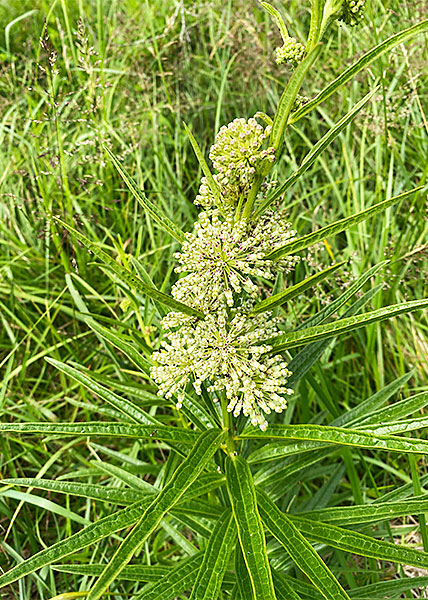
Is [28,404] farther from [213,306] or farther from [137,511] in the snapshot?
[213,306]

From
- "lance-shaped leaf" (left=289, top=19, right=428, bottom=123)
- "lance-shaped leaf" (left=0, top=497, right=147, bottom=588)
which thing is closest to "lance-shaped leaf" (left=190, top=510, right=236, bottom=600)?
"lance-shaped leaf" (left=0, top=497, right=147, bottom=588)

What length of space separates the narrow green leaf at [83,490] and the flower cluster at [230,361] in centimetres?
38

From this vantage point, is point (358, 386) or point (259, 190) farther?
point (358, 386)

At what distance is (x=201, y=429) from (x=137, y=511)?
313mm

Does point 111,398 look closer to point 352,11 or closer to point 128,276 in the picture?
point 128,276

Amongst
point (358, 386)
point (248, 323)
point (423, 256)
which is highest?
point (248, 323)

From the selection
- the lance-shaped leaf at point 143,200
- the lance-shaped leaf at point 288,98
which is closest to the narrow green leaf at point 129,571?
the lance-shaped leaf at point 143,200

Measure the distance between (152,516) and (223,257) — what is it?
0.51m

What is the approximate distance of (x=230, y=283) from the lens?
4.03 ft

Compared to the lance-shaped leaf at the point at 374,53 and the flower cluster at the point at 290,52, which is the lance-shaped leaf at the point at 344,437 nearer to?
the lance-shaped leaf at the point at 374,53

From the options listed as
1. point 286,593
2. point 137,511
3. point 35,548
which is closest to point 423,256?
point 286,593

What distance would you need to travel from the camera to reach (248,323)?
1271 millimetres

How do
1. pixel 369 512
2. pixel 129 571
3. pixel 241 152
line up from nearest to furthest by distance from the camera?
pixel 241 152, pixel 369 512, pixel 129 571

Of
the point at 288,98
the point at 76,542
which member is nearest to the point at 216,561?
the point at 76,542
